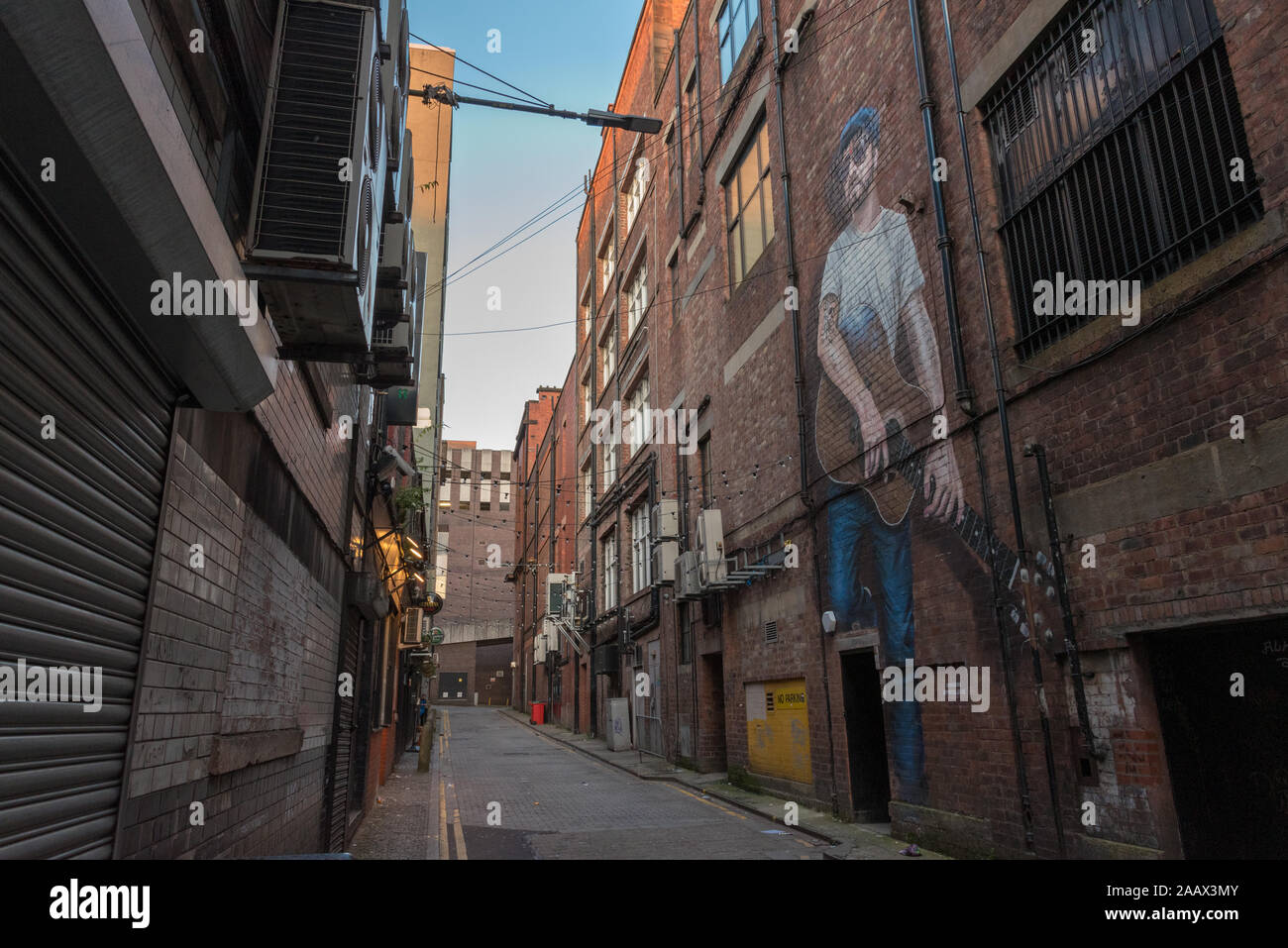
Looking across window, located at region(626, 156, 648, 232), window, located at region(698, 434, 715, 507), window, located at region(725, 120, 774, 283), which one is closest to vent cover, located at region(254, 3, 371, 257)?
window, located at region(725, 120, 774, 283)

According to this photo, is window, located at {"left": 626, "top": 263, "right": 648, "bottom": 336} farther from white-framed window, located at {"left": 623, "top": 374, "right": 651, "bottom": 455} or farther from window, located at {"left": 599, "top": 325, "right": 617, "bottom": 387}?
white-framed window, located at {"left": 623, "top": 374, "right": 651, "bottom": 455}

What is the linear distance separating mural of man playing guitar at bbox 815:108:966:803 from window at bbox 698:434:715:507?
231 inches

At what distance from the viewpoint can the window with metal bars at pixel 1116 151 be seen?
251 inches

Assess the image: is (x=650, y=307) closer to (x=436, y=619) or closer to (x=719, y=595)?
(x=719, y=595)

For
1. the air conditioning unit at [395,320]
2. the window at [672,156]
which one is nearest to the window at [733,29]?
the window at [672,156]

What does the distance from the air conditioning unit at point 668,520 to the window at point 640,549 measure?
3.62 meters

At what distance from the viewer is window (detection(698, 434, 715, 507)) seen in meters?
18.6

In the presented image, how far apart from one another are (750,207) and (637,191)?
41.1 ft

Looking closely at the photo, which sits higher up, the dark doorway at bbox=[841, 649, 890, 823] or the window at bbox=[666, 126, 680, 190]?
the window at bbox=[666, 126, 680, 190]

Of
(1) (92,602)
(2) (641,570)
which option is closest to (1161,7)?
(1) (92,602)

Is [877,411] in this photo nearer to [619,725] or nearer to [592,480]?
[619,725]

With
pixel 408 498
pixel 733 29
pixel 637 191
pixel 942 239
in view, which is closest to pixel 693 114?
pixel 733 29

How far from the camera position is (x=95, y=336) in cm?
298

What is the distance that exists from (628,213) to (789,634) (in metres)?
20.4
